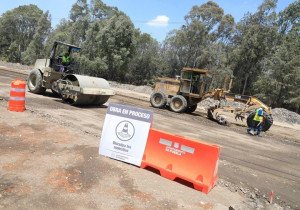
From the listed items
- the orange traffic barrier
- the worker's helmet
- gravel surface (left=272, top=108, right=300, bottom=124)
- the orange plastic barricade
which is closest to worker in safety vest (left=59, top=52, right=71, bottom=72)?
the orange traffic barrier

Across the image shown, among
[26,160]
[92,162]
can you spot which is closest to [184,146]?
[92,162]

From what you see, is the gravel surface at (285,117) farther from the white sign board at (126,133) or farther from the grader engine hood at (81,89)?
the white sign board at (126,133)

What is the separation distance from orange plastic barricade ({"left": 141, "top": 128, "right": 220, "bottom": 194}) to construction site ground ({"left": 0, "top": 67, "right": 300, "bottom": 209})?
21 centimetres

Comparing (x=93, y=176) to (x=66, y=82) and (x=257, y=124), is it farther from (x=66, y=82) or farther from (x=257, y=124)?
(x=257, y=124)

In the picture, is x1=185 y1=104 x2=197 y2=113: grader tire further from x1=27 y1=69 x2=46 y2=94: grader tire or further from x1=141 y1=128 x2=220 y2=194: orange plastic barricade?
x1=141 y1=128 x2=220 y2=194: orange plastic barricade

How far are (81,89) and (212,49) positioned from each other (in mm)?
33837

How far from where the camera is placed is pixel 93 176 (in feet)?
22.5

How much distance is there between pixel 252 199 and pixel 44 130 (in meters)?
5.81

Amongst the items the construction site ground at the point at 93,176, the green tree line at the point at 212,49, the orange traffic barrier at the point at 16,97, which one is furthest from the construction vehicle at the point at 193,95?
the green tree line at the point at 212,49

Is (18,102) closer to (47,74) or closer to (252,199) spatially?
(47,74)

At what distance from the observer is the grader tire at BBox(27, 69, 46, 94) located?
674 inches

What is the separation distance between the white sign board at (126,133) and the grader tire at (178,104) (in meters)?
11.8

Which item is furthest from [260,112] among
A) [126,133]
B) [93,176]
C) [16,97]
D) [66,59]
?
[93,176]

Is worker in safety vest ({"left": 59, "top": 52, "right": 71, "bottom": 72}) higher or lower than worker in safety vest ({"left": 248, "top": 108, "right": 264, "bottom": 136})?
higher
